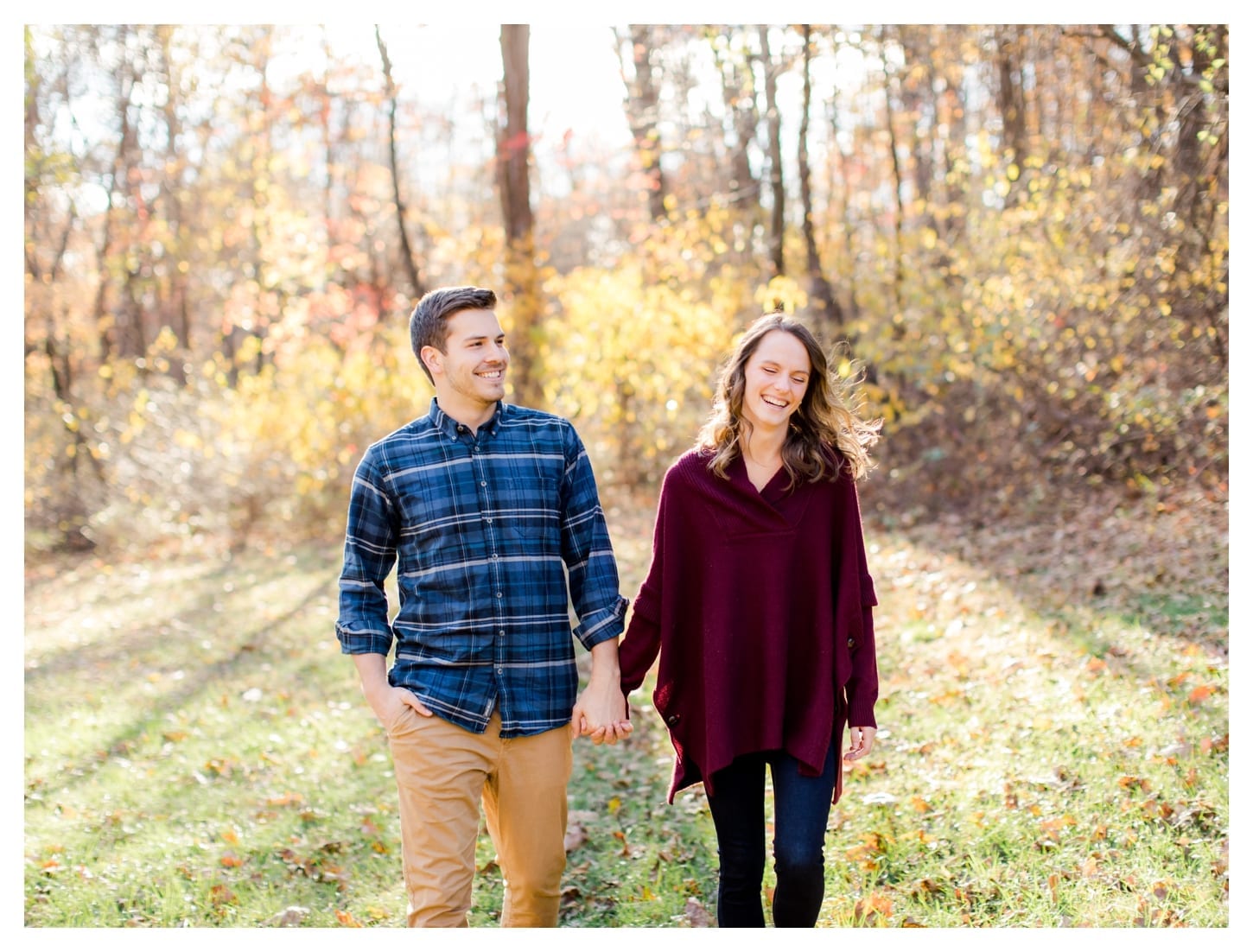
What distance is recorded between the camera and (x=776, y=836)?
3174mm

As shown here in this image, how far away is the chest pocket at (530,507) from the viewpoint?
3.43 meters

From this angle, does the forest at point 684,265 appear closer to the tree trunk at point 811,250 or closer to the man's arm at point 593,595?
the tree trunk at point 811,250

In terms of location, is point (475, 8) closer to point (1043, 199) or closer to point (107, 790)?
point (107, 790)

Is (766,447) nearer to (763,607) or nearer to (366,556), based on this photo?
(763,607)

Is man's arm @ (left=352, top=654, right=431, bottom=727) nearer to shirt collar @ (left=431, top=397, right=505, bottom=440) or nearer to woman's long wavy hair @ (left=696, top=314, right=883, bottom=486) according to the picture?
Answer: shirt collar @ (left=431, top=397, right=505, bottom=440)

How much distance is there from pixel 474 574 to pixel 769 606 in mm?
888

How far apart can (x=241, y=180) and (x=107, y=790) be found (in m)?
20.8

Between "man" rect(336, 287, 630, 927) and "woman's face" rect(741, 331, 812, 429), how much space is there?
2.07 feet

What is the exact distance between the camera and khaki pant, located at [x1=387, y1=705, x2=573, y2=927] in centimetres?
329

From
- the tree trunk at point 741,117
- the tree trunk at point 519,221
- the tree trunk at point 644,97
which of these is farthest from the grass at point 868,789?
the tree trunk at point 644,97

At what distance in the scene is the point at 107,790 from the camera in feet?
21.9

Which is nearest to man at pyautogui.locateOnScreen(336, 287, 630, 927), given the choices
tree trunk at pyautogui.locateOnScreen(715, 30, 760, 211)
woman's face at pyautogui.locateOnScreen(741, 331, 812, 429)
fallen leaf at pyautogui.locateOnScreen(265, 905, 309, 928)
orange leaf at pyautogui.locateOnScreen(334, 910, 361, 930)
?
woman's face at pyautogui.locateOnScreen(741, 331, 812, 429)
